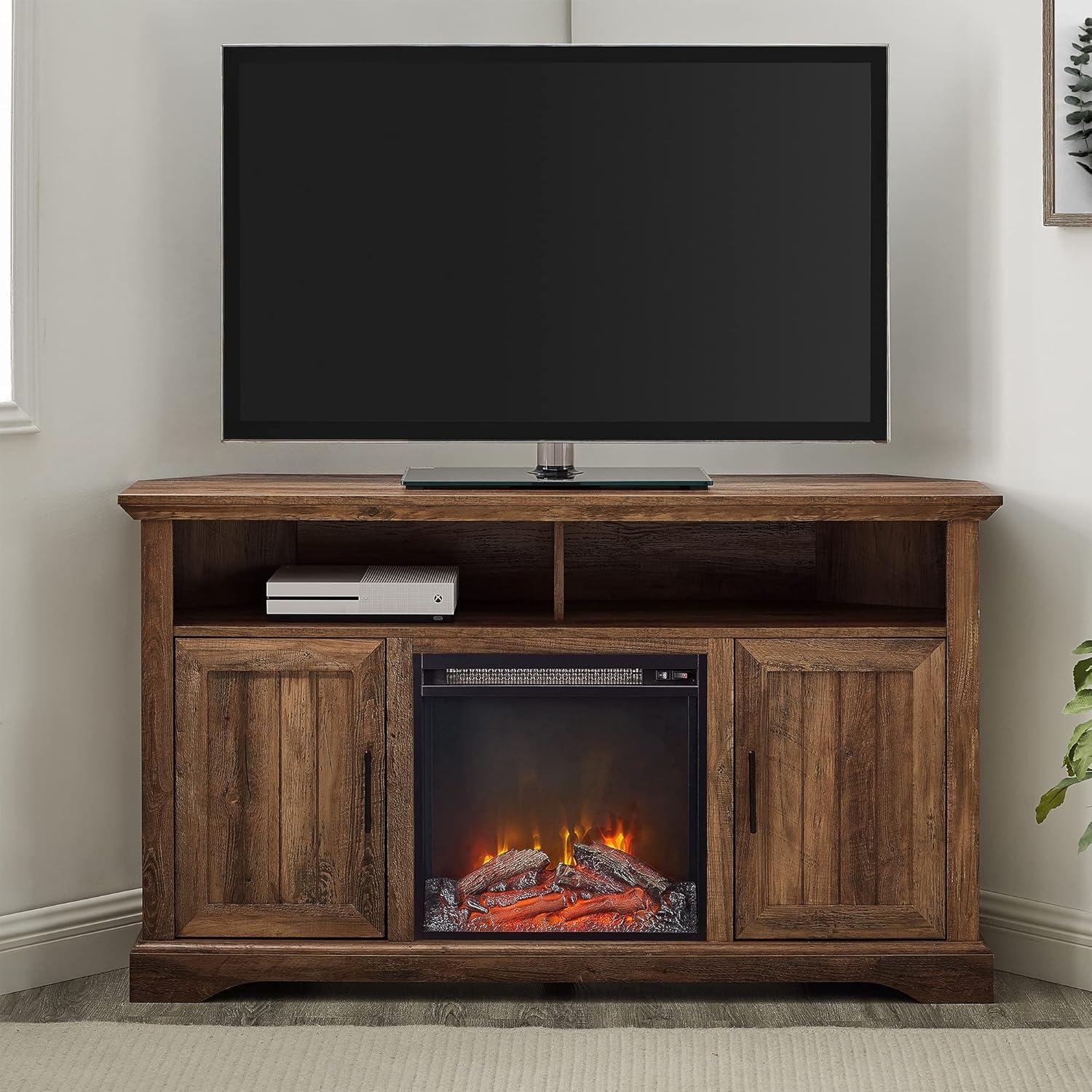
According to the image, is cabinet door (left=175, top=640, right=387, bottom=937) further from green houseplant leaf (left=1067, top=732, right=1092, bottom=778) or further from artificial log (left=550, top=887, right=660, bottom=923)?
green houseplant leaf (left=1067, top=732, right=1092, bottom=778)

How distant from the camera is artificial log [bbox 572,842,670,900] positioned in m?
2.17

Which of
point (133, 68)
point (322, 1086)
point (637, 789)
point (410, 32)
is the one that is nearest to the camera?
point (322, 1086)

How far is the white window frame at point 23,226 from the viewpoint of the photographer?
7.25 ft

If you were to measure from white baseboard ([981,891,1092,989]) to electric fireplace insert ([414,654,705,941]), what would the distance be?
2.21ft

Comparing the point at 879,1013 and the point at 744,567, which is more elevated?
the point at 744,567

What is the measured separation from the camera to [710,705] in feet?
6.94

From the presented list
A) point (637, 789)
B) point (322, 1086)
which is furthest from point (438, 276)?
point (322, 1086)

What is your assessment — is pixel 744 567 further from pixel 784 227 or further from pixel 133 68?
pixel 133 68

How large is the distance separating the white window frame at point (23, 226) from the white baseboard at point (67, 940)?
37.5 inches

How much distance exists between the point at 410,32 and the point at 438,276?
79cm

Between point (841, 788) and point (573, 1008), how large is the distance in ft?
2.10

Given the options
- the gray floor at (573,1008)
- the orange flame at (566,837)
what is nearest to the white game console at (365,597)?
the orange flame at (566,837)

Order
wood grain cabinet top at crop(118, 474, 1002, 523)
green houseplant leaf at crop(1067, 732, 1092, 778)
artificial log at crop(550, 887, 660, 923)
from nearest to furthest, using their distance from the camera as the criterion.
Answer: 1. green houseplant leaf at crop(1067, 732, 1092, 778)
2. wood grain cabinet top at crop(118, 474, 1002, 523)
3. artificial log at crop(550, 887, 660, 923)

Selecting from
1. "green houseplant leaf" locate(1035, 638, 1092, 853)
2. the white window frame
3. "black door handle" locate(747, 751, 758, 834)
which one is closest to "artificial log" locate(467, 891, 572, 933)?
"black door handle" locate(747, 751, 758, 834)
